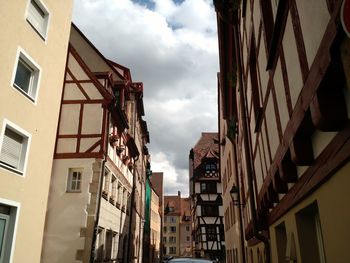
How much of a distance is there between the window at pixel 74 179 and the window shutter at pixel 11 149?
12.8 feet

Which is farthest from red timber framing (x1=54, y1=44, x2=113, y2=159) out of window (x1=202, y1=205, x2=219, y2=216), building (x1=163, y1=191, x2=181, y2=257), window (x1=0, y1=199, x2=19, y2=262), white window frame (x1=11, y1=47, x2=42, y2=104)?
building (x1=163, y1=191, x2=181, y2=257)

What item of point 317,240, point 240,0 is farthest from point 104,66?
point 317,240

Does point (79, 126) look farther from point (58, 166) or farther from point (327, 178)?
point (327, 178)

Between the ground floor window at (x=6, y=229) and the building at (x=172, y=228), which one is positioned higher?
the building at (x=172, y=228)

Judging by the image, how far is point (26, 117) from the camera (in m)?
10.7

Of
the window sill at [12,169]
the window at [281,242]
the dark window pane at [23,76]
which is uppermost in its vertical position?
the dark window pane at [23,76]

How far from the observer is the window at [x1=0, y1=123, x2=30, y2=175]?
31.9 feet

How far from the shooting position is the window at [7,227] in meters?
9.55

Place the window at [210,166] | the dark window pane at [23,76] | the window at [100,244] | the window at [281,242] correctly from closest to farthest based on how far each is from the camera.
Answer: the window at [281,242], the dark window pane at [23,76], the window at [100,244], the window at [210,166]

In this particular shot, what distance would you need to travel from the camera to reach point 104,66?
61.9ft

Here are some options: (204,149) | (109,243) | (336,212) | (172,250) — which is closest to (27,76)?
(109,243)

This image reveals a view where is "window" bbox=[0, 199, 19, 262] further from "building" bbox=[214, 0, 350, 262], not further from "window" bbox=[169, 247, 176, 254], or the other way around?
"window" bbox=[169, 247, 176, 254]

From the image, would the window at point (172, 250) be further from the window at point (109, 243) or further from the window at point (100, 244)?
the window at point (100, 244)

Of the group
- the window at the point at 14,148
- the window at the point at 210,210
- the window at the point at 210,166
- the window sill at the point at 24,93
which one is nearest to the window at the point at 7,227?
the window at the point at 14,148
